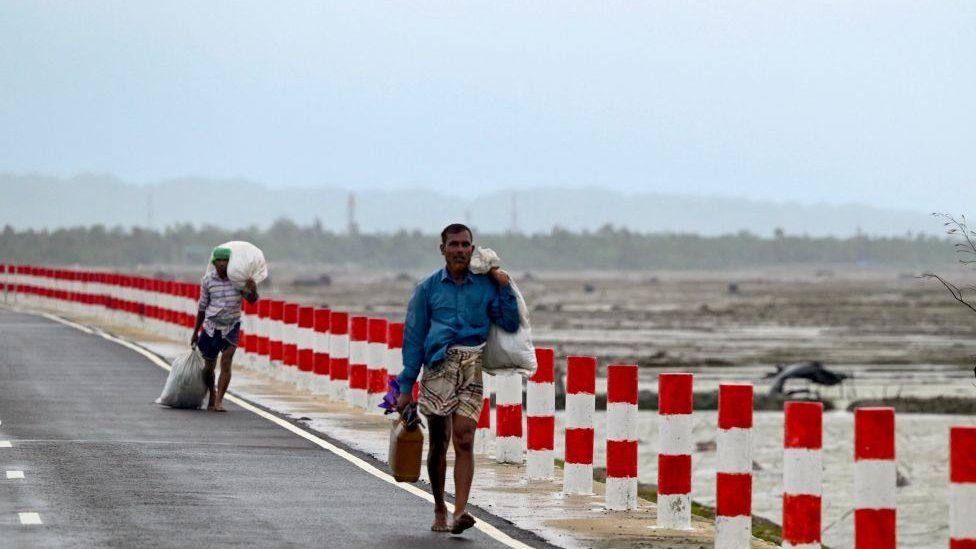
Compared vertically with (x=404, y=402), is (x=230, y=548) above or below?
below

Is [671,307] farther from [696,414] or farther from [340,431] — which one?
[340,431]

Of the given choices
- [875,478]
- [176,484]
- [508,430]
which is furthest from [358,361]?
[875,478]

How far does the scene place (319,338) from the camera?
76.2 feet

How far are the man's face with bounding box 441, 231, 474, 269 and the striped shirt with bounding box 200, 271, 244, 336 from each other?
917cm

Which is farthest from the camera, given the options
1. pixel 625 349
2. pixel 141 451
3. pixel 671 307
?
pixel 671 307

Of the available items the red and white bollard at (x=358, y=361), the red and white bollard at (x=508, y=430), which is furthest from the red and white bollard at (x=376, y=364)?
the red and white bollard at (x=508, y=430)

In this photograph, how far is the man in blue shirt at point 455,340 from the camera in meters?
11.9

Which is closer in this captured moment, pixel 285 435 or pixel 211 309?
pixel 285 435

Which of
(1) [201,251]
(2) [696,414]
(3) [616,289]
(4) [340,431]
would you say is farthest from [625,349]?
(1) [201,251]

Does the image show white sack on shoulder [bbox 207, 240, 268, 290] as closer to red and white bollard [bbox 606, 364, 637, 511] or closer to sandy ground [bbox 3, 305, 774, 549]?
sandy ground [bbox 3, 305, 774, 549]

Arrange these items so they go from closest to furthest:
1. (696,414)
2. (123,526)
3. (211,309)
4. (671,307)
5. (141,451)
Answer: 1. (123,526)
2. (141,451)
3. (211,309)
4. (696,414)
5. (671,307)

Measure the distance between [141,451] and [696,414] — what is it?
21278 millimetres

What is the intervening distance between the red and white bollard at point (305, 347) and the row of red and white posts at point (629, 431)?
0.02 metres

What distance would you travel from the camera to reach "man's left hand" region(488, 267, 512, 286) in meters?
11.8
